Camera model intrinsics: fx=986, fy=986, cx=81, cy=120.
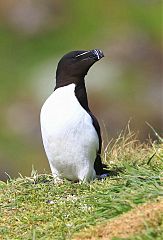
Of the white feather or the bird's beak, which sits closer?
the white feather

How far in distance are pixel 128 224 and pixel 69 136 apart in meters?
2.13

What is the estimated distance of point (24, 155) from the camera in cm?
1842

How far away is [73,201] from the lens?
8.19m

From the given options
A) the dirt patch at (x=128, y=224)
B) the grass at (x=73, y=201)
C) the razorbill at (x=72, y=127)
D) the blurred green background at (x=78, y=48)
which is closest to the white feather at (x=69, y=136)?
the razorbill at (x=72, y=127)

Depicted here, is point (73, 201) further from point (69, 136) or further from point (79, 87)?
point (79, 87)

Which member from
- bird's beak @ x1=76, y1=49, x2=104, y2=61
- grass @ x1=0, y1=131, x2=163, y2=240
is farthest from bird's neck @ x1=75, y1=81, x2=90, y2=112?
grass @ x1=0, y1=131, x2=163, y2=240

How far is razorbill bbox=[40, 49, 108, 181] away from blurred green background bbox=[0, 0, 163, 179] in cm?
758

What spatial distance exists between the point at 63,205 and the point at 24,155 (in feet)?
34.0

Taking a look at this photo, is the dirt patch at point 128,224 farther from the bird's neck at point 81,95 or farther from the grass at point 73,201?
the bird's neck at point 81,95

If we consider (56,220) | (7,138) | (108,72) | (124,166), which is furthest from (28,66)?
(56,220)

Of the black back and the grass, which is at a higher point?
the black back

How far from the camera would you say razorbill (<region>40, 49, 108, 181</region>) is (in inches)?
349

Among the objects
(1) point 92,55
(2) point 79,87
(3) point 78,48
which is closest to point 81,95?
(2) point 79,87

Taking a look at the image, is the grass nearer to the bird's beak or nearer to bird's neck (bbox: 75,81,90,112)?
bird's neck (bbox: 75,81,90,112)
